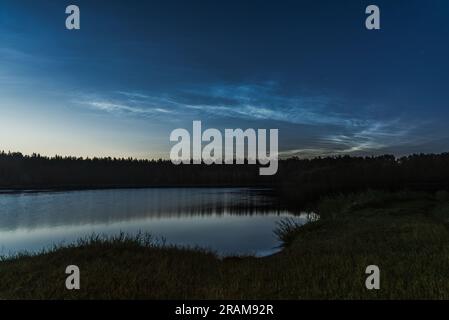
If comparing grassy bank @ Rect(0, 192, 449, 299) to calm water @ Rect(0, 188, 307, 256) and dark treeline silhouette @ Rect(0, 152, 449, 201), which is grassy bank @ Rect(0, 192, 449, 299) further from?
dark treeline silhouette @ Rect(0, 152, 449, 201)

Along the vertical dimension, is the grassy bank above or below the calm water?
above

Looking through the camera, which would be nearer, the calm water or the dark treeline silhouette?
the calm water

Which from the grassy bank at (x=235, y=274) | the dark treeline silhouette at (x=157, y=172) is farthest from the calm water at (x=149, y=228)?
the dark treeline silhouette at (x=157, y=172)

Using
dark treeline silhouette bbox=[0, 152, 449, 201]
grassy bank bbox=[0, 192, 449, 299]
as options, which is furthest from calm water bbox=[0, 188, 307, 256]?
dark treeline silhouette bbox=[0, 152, 449, 201]

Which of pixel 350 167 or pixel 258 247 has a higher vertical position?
pixel 350 167

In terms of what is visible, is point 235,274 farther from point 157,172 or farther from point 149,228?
point 157,172

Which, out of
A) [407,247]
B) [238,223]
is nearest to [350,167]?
[238,223]

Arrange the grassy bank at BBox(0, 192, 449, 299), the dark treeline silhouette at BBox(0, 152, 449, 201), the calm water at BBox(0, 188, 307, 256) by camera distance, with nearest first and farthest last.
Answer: the grassy bank at BBox(0, 192, 449, 299) → the calm water at BBox(0, 188, 307, 256) → the dark treeline silhouette at BBox(0, 152, 449, 201)

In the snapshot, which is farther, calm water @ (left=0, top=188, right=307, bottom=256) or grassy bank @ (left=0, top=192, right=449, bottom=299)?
calm water @ (left=0, top=188, right=307, bottom=256)

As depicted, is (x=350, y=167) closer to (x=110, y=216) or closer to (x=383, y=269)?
(x=110, y=216)

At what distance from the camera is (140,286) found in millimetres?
9367

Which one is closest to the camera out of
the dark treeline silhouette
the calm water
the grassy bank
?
the grassy bank

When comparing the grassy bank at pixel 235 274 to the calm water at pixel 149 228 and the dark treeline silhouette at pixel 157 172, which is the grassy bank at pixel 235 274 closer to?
the calm water at pixel 149 228

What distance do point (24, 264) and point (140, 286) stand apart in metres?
5.88
